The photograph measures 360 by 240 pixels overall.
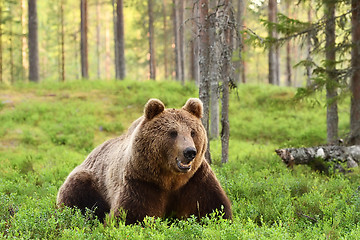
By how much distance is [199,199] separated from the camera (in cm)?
501

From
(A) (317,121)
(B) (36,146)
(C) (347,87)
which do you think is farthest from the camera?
(A) (317,121)

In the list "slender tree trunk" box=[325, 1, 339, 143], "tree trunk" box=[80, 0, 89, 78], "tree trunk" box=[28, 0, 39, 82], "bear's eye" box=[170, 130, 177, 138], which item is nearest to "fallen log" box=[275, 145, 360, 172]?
"slender tree trunk" box=[325, 1, 339, 143]

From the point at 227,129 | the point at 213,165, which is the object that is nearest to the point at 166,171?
the point at 213,165

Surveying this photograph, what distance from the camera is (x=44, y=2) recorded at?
5028 cm

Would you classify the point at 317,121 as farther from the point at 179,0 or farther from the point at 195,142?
the point at 179,0

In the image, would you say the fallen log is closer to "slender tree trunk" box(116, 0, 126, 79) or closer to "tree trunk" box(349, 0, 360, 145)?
"tree trunk" box(349, 0, 360, 145)

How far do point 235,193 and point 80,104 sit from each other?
11902 mm

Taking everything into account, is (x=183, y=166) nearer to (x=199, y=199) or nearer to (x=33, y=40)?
(x=199, y=199)

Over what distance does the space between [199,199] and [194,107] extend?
1.23 m

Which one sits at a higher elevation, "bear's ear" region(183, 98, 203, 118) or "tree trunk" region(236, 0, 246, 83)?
"tree trunk" region(236, 0, 246, 83)

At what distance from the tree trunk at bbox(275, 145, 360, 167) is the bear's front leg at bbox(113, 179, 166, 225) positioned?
5.05 metres

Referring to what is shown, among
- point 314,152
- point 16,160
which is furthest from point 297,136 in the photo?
point 16,160

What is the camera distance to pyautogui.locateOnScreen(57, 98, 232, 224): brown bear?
14.9 ft

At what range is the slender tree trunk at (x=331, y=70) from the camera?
32.7 feet
